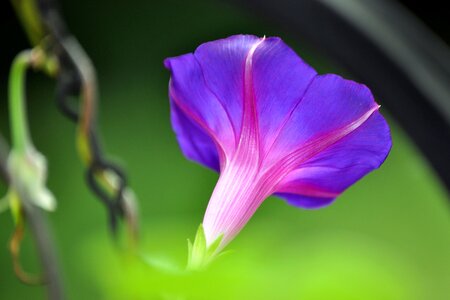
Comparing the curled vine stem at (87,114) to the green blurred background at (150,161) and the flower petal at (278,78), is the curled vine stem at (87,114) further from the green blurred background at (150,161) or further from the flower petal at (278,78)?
the green blurred background at (150,161)

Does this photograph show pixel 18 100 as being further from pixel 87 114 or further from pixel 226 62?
pixel 226 62

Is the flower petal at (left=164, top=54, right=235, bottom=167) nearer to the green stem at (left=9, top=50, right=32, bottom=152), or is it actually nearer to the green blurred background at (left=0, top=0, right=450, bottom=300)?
Result: the green stem at (left=9, top=50, right=32, bottom=152)

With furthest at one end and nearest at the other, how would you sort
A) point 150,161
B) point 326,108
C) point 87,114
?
point 150,161, point 87,114, point 326,108

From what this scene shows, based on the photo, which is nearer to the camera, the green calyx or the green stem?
the green calyx

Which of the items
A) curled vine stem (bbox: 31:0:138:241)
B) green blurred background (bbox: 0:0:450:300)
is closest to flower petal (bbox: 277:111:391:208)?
curled vine stem (bbox: 31:0:138:241)

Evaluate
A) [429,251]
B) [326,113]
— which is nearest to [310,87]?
[326,113]

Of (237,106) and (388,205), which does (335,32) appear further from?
(388,205)

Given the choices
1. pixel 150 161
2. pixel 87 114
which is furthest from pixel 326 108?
pixel 150 161
